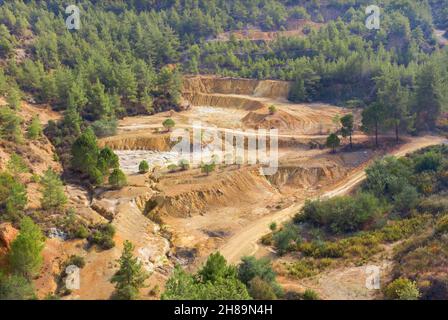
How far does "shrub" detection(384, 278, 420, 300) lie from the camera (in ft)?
98.5

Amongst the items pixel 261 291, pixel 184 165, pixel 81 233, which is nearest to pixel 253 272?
pixel 261 291

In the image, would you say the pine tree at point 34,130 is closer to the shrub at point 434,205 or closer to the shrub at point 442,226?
the shrub at point 434,205

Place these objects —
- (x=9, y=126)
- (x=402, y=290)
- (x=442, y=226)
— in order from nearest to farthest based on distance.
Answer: (x=402, y=290), (x=442, y=226), (x=9, y=126)

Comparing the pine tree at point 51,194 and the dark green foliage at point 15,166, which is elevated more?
the dark green foliage at point 15,166

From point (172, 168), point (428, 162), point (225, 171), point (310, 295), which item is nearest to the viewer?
point (310, 295)

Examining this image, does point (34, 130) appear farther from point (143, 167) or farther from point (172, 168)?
point (172, 168)

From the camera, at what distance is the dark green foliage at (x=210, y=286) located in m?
27.7

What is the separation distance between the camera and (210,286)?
29.1 m

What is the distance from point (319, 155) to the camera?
6606 centimetres

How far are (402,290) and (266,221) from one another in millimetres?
21075

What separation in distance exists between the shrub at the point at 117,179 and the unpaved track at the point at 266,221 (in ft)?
53.1

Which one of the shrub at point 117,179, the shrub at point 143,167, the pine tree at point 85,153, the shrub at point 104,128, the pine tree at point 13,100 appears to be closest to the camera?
the shrub at point 117,179

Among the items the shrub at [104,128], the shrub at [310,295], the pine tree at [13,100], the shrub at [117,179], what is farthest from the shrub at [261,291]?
the pine tree at [13,100]
